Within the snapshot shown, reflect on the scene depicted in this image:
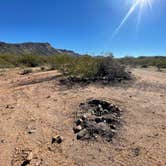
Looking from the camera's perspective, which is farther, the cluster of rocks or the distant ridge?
the distant ridge

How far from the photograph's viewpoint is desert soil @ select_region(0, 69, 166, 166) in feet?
16.0

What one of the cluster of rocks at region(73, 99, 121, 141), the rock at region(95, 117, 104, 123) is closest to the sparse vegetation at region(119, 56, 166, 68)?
the cluster of rocks at region(73, 99, 121, 141)

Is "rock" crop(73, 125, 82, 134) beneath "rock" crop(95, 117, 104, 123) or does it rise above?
beneath

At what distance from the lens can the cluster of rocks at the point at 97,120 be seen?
5.83m

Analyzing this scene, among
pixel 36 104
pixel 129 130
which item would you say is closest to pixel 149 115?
pixel 129 130

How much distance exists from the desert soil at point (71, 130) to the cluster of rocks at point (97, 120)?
0.59 feet

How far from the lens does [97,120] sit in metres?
6.53

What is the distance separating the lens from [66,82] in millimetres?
12555

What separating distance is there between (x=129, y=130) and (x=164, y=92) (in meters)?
4.39

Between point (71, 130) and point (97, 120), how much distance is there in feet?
2.37

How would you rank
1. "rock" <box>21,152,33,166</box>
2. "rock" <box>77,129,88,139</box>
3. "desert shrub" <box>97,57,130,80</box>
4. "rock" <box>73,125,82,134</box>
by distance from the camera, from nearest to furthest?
"rock" <box>21,152,33,166</box>
"rock" <box>77,129,88,139</box>
"rock" <box>73,125,82,134</box>
"desert shrub" <box>97,57,130,80</box>

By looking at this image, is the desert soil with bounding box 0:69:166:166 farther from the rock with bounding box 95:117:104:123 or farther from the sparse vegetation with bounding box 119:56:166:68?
the sparse vegetation with bounding box 119:56:166:68

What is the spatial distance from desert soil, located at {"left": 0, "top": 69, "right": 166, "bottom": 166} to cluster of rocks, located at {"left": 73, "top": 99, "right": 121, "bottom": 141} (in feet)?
0.59

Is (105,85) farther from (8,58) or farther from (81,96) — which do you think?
(8,58)
